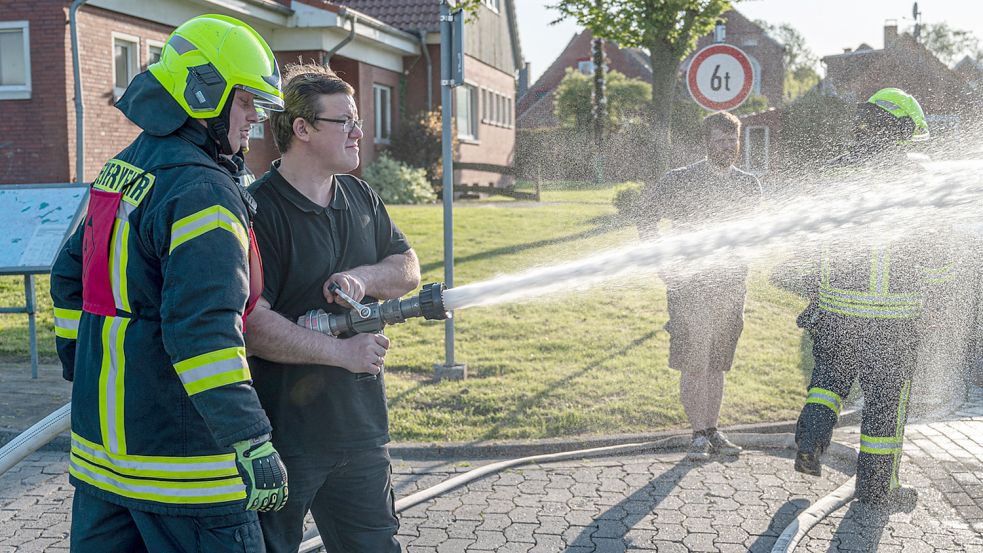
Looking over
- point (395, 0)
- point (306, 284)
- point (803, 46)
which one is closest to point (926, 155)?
point (306, 284)

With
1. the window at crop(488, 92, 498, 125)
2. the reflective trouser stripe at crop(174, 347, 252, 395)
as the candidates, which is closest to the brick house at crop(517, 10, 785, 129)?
the window at crop(488, 92, 498, 125)

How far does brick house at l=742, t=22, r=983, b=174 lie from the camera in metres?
43.3

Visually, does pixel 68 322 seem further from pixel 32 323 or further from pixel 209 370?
pixel 32 323

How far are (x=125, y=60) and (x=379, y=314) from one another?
14882 millimetres

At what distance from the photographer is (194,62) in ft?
8.43

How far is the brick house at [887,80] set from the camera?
142 ft

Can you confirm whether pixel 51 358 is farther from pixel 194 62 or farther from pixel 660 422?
pixel 194 62

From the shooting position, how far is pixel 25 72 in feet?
49.2

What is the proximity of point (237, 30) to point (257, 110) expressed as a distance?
217 millimetres

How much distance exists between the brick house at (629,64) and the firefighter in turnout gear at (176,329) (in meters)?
63.4

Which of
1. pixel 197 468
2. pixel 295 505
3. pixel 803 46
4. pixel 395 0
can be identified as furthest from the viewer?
pixel 803 46

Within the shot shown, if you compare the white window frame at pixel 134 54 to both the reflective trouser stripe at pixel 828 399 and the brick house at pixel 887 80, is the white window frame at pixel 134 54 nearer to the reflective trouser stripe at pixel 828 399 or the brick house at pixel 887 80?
the reflective trouser stripe at pixel 828 399

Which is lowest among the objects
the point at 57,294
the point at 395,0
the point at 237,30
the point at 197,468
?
the point at 197,468

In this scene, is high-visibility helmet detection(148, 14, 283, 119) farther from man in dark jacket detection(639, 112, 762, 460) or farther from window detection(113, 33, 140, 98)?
window detection(113, 33, 140, 98)
